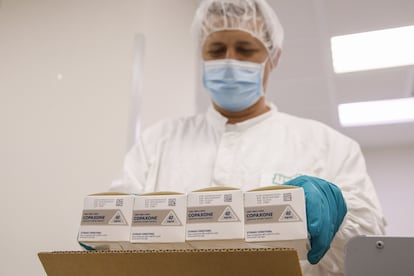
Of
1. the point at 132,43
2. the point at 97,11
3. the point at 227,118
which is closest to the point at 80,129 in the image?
the point at 132,43

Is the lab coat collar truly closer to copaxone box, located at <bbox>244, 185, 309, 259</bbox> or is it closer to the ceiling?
copaxone box, located at <bbox>244, 185, 309, 259</bbox>

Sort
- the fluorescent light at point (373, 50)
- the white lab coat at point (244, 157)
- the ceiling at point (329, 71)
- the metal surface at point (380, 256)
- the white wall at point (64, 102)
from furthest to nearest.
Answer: the fluorescent light at point (373, 50) < the ceiling at point (329, 71) < the white wall at point (64, 102) < the white lab coat at point (244, 157) < the metal surface at point (380, 256)

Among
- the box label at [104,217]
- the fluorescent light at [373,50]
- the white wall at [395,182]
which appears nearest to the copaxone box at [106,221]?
the box label at [104,217]

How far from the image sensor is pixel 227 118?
4.57ft

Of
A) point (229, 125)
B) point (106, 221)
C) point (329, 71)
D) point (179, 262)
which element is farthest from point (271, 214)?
point (329, 71)

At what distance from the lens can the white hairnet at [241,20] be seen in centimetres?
137

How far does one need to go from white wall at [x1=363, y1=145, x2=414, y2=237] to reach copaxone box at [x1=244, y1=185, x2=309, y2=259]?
4.39 meters

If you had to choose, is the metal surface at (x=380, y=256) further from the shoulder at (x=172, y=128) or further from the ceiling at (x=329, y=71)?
the ceiling at (x=329, y=71)

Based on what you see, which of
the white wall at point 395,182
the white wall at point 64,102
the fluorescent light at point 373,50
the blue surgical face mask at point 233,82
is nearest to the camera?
the blue surgical face mask at point 233,82

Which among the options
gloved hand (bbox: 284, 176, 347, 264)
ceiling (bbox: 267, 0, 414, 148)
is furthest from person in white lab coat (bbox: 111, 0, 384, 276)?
ceiling (bbox: 267, 0, 414, 148)

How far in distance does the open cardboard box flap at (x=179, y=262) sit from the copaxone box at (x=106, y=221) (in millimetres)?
61

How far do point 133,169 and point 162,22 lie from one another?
961mm

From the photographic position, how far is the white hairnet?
1.37m

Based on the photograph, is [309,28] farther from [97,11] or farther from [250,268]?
[250,268]
